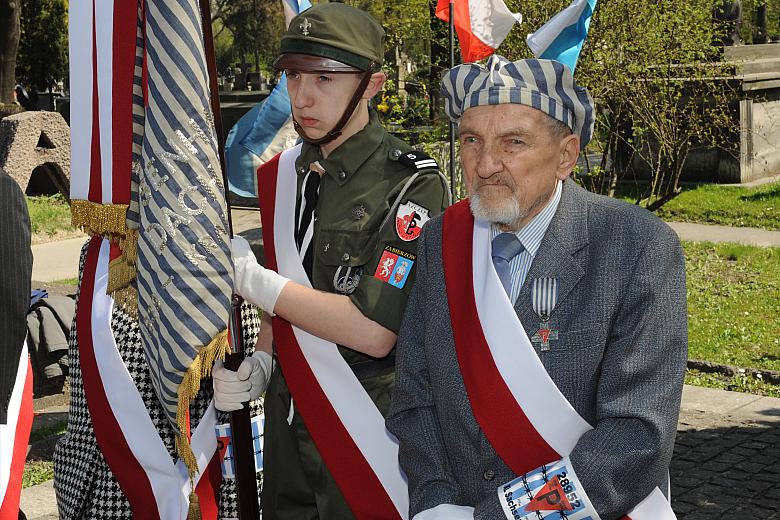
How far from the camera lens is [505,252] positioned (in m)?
2.42

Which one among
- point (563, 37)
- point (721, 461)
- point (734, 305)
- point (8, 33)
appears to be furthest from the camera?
point (8, 33)

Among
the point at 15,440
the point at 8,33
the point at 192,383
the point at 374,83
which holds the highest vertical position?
the point at 8,33

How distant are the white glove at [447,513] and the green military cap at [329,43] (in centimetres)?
122

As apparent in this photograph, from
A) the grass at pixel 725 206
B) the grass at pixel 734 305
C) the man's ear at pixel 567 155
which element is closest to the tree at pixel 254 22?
the grass at pixel 725 206

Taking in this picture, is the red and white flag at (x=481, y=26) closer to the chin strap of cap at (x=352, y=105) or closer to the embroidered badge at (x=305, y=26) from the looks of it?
the chin strap of cap at (x=352, y=105)

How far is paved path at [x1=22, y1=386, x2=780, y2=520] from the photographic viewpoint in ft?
16.3

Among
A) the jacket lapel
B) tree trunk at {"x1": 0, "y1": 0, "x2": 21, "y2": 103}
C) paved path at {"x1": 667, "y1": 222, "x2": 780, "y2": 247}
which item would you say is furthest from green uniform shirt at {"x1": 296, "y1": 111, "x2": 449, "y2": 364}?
tree trunk at {"x1": 0, "y1": 0, "x2": 21, "y2": 103}

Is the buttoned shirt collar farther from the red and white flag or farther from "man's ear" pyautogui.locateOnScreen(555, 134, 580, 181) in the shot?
the red and white flag

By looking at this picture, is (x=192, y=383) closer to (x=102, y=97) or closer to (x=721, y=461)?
(x=102, y=97)

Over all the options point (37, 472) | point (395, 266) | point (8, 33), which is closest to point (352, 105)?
point (395, 266)

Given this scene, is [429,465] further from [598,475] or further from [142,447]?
[142,447]

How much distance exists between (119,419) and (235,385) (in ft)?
1.06

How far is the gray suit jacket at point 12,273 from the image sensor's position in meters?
2.97

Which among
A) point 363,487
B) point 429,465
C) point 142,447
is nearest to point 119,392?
point 142,447
